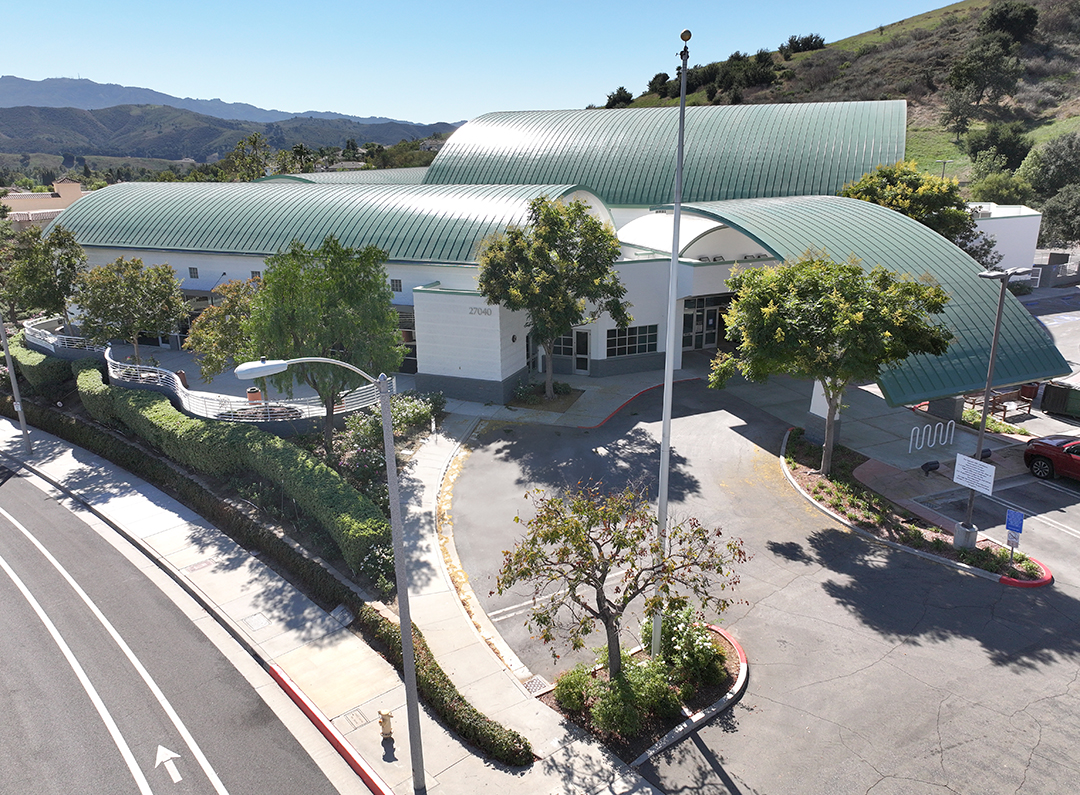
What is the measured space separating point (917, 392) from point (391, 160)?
110705 millimetres

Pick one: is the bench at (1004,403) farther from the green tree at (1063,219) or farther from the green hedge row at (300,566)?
the green tree at (1063,219)

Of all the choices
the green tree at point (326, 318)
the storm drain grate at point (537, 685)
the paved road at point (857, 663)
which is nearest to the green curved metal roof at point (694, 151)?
the green tree at point (326, 318)

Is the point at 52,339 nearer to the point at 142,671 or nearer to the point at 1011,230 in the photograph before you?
the point at 142,671

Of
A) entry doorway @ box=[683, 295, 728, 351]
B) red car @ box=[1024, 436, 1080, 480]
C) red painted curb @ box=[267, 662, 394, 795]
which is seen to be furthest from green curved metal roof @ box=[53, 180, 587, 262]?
red car @ box=[1024, 436, 1080, 480]

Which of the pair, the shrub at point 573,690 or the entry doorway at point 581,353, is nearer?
the shrub at point 573,690

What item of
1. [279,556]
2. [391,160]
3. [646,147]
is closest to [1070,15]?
[646,147]

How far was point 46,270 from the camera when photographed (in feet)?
111

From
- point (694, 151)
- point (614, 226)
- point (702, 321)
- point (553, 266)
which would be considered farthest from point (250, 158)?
point (553, 266)

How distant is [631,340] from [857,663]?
72.6 feet

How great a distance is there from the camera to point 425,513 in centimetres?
2217

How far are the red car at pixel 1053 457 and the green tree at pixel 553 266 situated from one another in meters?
16.4

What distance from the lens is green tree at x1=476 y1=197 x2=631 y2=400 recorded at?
93.1ft

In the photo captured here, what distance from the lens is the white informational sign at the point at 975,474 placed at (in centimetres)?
1812

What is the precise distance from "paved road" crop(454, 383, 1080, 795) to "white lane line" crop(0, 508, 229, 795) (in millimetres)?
6558
